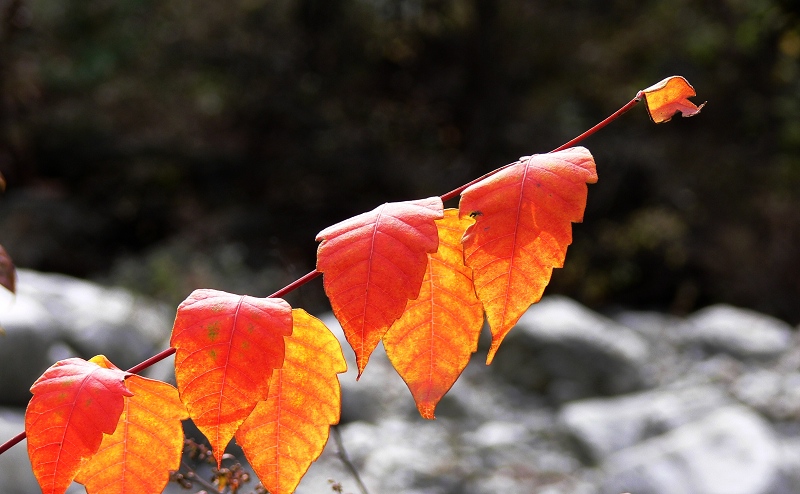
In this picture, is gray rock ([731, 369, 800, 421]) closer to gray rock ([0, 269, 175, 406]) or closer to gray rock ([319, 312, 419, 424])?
gray rock ([319, 312, 419, 424])

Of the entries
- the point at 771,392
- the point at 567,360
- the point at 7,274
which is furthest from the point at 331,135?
the point at 7,274

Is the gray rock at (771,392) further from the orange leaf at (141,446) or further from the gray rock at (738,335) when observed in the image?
the orange leaf at (141,446)

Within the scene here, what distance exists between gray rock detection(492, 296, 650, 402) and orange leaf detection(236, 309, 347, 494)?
4226 mm

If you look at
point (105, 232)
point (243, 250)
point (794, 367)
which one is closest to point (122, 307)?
point (243, 250)

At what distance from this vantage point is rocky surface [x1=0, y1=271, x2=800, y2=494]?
3449mm

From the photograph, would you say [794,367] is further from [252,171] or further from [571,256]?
[252,171]

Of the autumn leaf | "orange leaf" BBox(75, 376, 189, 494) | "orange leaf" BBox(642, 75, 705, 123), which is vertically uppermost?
"orange leaf" BBox(642, 75, 705, 123)

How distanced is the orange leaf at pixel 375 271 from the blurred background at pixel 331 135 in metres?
6.22

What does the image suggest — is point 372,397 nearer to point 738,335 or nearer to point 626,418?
point 626,418

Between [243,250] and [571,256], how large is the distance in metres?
2.98

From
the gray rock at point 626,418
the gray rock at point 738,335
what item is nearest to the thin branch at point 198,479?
the gray rock at point 626,418

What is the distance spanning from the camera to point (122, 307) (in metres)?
4.87

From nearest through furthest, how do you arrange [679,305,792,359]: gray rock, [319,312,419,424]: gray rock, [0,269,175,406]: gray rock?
[0,269,175,406]: gray rock, [319,312,419,424]: gray rock, [679,305,792,359]: gray rock

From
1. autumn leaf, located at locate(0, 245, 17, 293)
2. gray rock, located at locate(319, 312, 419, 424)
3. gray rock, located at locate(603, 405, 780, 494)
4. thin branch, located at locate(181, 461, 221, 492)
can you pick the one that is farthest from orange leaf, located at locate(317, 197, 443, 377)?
gray rock, located at locate(319, 312, 419, 424)
